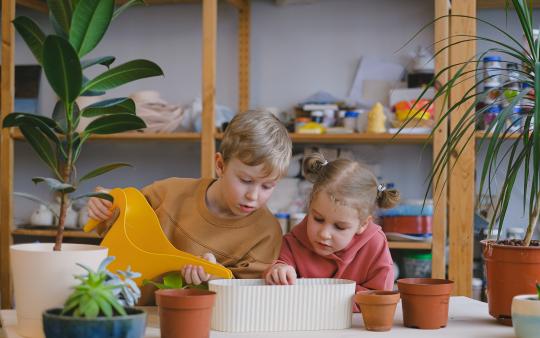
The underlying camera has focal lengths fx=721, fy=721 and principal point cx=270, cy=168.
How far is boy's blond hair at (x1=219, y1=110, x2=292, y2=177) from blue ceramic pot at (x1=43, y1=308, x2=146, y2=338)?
749 mm

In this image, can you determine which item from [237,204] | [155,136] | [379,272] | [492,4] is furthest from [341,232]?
[492,4]

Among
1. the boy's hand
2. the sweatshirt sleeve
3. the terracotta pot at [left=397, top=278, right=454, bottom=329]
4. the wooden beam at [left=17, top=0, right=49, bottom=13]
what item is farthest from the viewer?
the wooden beam at [left=17, top=0, right=49, bottom=13]

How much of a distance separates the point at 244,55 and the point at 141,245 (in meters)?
2.04

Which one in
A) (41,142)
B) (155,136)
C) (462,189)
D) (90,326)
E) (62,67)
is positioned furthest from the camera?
(155,136)

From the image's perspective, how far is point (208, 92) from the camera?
9.95 ft

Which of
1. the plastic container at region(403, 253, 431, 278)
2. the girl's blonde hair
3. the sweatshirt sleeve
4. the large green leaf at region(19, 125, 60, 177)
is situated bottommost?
the plastic container at region(403, 253, 431, 278)

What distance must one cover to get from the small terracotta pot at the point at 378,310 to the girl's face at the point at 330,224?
0.38 m

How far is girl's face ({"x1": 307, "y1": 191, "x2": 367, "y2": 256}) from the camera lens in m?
1.64

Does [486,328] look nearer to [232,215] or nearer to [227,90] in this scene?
[232,215]

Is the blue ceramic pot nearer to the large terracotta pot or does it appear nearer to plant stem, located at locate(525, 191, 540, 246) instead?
the large terracotta pot

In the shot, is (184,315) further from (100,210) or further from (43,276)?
(100,210)

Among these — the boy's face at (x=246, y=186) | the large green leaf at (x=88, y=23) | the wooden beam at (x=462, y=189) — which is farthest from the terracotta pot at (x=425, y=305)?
the wooden beam at (x=462, y=189)

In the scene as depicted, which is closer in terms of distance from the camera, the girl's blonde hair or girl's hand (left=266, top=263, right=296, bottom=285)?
girl's hand (left=266, top=263, right=296, bottom=285)

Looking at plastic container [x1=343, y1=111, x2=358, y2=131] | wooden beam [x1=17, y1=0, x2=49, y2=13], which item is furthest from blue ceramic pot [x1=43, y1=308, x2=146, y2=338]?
wooden beam [x1=17, y1=0, x2=49, y2=13]
